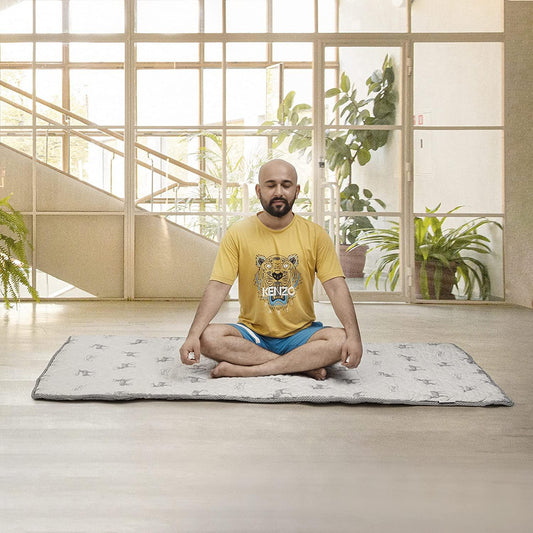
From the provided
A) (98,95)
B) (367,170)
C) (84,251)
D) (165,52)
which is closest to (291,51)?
(165,52)

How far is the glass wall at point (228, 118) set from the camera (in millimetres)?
6012

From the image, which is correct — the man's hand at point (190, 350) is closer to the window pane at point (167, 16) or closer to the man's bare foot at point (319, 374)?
the man's bare foot at point (319, 374)

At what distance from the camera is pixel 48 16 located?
6055 mm

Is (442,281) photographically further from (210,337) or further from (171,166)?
(210,337)

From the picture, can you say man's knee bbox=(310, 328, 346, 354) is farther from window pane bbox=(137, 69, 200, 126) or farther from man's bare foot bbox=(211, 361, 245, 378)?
window pane bbox=(137, 69, 200, 126)

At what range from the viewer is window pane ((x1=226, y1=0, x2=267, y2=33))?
6.07 m

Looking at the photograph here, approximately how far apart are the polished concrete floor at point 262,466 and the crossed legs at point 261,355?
27 centimetres

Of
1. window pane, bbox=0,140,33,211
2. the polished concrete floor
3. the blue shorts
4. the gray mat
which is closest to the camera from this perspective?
the polished concrete floor

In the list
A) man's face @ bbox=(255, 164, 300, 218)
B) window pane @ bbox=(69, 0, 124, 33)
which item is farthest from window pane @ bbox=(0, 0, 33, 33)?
man's face @ bbox=(255, 164, 300, 218)

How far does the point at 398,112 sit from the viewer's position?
606 cm

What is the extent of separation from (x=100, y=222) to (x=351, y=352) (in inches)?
153

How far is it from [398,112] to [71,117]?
2650 mm

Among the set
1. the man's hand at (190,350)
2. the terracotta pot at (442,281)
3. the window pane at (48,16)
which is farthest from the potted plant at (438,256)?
the man's hand at (190,350)

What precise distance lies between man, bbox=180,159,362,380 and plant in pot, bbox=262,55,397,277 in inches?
123
